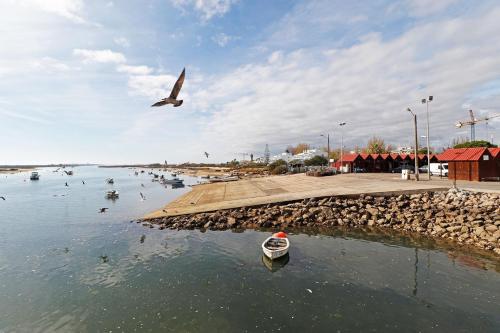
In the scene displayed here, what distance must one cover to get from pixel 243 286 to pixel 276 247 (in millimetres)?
6178

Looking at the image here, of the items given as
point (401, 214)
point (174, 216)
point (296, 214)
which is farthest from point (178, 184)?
point (401, 214)

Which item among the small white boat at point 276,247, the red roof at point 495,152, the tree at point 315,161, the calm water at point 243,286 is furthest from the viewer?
the tree at point 315,161

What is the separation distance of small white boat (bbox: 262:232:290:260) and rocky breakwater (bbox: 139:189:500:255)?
7.26 meters

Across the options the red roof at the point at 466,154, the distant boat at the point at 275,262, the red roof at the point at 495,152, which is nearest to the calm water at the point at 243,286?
the distant boat at the point at 275,262

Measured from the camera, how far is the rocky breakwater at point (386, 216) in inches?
1039

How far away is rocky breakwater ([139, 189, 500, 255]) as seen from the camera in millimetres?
26391

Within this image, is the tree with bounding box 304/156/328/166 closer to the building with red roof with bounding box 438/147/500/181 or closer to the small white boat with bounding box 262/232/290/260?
the building with red roof with bounding box 438/147/500/181

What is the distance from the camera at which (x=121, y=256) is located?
2503 cm

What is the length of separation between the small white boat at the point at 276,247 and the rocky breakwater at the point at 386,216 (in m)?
7.26

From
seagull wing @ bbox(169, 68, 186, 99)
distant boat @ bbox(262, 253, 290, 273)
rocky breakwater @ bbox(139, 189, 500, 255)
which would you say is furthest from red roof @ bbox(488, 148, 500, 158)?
seagull wing @ bbox(169, 68, 186, 99)

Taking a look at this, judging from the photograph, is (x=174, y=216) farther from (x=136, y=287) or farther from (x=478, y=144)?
(x=478, y=144)

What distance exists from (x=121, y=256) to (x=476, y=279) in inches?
1026

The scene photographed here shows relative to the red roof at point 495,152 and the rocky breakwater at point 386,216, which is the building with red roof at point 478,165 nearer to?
the red roof at point 495,152

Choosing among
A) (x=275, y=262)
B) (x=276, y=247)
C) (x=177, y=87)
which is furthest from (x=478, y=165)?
(x=177, y=87)
